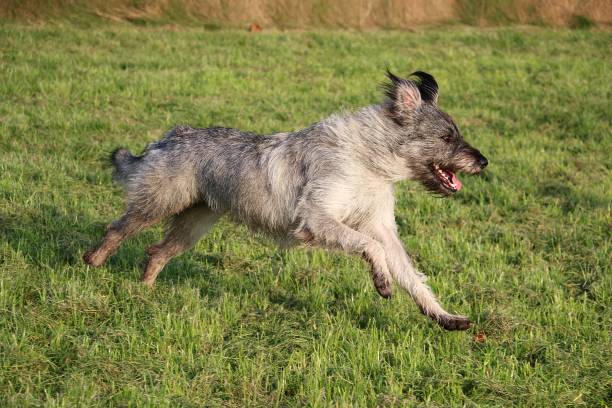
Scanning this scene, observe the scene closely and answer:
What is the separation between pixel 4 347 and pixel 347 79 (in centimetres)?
1152

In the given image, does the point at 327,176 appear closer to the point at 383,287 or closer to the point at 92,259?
the point at 383,287

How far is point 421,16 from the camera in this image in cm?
2188

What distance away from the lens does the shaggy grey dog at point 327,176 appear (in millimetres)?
5891

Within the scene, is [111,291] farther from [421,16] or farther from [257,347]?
[421,16]

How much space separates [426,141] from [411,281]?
3.61 feet


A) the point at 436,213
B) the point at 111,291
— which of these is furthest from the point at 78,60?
the point at 111,291

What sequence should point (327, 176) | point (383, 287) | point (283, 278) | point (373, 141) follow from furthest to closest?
1. point (283, 278)
2. point (373, 141)
3. point (327, 176)
4. point (383, 287)

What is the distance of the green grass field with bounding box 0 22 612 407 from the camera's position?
4.98 m

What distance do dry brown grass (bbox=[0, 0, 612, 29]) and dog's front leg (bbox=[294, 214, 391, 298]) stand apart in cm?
1441

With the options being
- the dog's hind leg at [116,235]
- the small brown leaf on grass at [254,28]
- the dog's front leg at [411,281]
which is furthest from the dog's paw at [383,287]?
the small brown leaf on grass at [254,28]

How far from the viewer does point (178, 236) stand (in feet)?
22.3

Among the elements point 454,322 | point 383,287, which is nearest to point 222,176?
point 383,287

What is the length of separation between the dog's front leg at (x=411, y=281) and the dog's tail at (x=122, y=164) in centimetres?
221

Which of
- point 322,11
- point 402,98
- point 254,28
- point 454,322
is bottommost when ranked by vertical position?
point 254,28
